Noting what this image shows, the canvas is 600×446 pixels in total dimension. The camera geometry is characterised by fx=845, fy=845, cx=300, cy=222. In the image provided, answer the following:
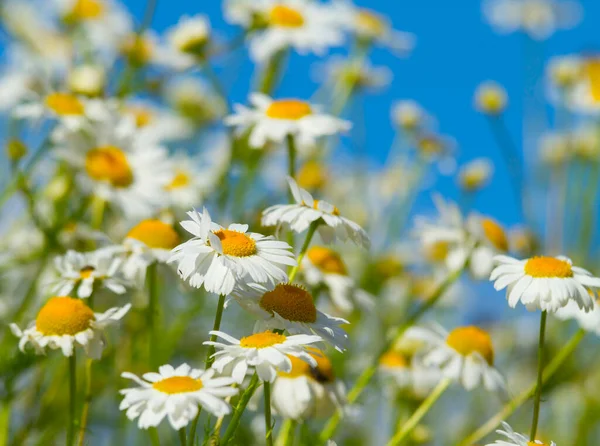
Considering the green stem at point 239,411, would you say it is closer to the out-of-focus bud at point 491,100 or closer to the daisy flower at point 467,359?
the daisy flower at point 467,359

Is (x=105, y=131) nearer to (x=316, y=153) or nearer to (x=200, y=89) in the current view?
(x=316, y=153)

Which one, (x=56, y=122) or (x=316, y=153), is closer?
(x=56, y=122)

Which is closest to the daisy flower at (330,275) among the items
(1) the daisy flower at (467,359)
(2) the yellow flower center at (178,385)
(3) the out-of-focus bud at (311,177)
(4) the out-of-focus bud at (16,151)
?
(1) the daisy flower at (467,359)

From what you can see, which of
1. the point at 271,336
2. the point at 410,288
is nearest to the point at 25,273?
the point at 410,288

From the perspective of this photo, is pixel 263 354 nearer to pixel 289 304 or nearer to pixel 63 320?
pixel 289 304

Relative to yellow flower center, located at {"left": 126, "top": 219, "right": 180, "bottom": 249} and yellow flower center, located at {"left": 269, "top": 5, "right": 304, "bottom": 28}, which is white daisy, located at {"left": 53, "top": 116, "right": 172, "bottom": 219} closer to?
yellow flower center, located at {"left": 126, "top": 219, "right": 180, "bottom": 249}

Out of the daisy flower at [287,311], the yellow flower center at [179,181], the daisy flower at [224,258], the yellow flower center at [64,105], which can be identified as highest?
the daisy flower at [224,258]

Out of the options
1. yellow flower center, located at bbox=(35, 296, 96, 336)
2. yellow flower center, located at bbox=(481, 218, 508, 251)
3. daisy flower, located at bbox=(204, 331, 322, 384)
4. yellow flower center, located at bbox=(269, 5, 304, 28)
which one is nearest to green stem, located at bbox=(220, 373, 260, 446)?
daisy flower, located at bbox=(204, 331, 322, 384)
